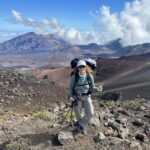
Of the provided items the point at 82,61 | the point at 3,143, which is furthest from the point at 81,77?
the point at 3,143

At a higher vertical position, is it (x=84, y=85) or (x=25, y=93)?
(x=84, y=85)

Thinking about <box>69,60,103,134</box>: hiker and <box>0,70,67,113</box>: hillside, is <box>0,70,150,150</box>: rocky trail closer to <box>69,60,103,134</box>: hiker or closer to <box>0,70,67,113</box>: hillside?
<box>69,60,103,134</box>: hiker

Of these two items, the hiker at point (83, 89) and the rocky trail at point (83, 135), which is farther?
the rocky trail at point (83, 135)

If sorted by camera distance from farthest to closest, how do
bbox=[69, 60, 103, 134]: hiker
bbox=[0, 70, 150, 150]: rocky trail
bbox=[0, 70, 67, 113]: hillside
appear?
bbox=[0, 70, 67, 113]: hillside
bbox=[0, 70, 150, 150]: rocky trail
bbox=[69, 60, 103, 134]: hiker

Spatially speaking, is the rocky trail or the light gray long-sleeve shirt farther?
the rocky trail

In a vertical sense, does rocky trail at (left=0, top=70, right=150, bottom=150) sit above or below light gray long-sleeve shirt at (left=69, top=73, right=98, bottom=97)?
below

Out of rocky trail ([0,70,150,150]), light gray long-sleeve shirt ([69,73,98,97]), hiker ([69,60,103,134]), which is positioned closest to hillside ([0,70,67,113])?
rocky trail ([0,70,150,150])

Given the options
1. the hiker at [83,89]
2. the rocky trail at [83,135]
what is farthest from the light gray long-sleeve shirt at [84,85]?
the rocky trail at [83,135]

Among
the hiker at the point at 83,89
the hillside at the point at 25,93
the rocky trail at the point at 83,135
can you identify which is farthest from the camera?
the hillside at the point at 25,93

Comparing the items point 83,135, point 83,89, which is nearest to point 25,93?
point 83,135

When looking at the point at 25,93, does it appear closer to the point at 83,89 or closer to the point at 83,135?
the point at 83,135

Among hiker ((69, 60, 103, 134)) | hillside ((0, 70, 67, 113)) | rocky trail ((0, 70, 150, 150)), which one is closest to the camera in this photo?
hiker ((69, 60, 103, 134))

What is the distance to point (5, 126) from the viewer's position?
12.5 metres

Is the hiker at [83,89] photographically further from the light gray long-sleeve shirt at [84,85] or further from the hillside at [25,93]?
the hillside at [25,93]
